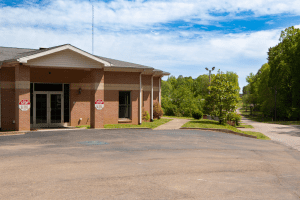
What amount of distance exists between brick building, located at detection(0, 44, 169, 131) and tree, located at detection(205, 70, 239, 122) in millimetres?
6648

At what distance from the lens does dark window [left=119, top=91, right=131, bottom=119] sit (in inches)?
887

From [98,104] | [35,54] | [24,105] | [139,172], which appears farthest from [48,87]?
[139,172]

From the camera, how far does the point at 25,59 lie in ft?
54.1

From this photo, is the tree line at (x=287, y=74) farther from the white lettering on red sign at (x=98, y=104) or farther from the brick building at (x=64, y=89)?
the white lettering on red sign at (x=98, y=104)

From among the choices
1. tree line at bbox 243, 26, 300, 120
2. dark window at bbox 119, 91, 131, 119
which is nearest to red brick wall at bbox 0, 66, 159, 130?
dark window at bbox 119, 91, 131, 119

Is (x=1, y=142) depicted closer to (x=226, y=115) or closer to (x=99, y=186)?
(x=99, y=186)

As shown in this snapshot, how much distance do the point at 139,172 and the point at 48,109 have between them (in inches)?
560

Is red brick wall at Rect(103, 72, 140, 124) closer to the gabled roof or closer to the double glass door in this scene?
the gabled roof

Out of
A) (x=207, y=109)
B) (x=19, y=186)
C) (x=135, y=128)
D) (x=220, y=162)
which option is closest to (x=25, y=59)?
(x=135, y=128)

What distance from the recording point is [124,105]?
74.3ft

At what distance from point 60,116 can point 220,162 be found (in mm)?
14228

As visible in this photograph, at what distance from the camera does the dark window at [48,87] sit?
65.1ft

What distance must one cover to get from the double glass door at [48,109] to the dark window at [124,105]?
456cm

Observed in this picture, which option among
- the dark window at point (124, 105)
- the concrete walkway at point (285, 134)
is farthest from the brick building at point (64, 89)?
the concrete walkway at point (285, 134)
